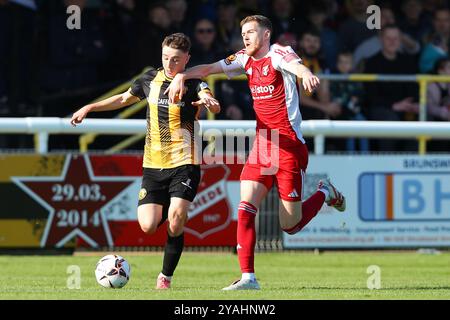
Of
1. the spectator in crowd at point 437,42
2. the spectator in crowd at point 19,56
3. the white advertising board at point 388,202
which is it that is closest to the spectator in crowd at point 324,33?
the spectator in crowd at point 437,42

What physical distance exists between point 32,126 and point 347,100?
4.22 meters

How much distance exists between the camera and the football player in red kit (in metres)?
9.69

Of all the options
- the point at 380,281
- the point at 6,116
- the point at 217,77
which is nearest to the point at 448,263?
the point at 380,281

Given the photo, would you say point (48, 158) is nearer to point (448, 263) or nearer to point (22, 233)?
point (22, 233)

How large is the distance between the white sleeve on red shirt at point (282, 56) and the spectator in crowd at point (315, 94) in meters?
4.72

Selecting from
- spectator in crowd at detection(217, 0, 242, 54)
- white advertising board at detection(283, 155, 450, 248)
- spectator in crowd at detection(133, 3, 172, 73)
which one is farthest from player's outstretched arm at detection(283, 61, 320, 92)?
spectator in crowd at detection(217, 0, 242, 54)

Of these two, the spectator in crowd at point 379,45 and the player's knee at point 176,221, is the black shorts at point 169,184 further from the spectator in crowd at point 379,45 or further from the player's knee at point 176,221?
the spectator in crowd at point 379,45

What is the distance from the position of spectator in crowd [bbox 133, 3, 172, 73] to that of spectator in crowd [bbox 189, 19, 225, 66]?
1.32ft

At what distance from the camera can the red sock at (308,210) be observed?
33.5 feet

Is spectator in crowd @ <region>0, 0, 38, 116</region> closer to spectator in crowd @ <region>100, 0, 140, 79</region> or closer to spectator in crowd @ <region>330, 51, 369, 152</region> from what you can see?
spectator in crowd @ <region>100, 0, 140, 79</region>

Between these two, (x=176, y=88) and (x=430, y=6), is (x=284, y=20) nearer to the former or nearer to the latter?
(x=430, y=6)

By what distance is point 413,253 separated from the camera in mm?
14453

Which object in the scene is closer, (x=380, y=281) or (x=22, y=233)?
(x=380, y=281)

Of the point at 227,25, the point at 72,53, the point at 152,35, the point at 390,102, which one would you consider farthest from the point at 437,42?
the point at 72,53
